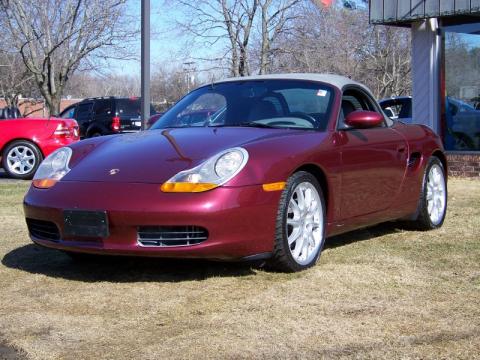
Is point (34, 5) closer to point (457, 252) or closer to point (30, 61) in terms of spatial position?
point (30, 61)

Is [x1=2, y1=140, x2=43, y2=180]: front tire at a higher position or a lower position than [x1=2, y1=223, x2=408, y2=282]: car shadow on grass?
higher

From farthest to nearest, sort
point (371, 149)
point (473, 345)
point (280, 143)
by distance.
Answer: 1. point (371, 149)
2. point (280, 143)
3. point (473, 345)

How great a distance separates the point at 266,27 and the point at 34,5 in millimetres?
7425

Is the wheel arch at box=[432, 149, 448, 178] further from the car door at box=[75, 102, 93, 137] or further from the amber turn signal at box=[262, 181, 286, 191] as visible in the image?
the car door at box=[75, 102, 93, 137]

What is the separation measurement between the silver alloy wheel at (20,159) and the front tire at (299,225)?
327 inches

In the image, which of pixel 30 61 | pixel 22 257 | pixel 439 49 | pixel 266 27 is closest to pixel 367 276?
pixel 22 257

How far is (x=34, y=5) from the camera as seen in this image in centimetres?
2211

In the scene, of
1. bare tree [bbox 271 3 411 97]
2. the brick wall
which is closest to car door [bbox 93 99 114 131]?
bare tree [bbox 271 3 411 97]

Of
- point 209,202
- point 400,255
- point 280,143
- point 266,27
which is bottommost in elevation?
point 400,255

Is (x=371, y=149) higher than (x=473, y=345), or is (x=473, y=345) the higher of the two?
(x=371, y=149)

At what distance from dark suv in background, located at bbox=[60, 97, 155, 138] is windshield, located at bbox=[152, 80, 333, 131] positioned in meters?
13.4

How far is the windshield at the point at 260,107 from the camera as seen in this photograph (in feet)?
17.2

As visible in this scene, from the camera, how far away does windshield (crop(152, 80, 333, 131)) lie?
525 cm

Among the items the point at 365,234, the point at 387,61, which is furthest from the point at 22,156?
the point at 387,61
